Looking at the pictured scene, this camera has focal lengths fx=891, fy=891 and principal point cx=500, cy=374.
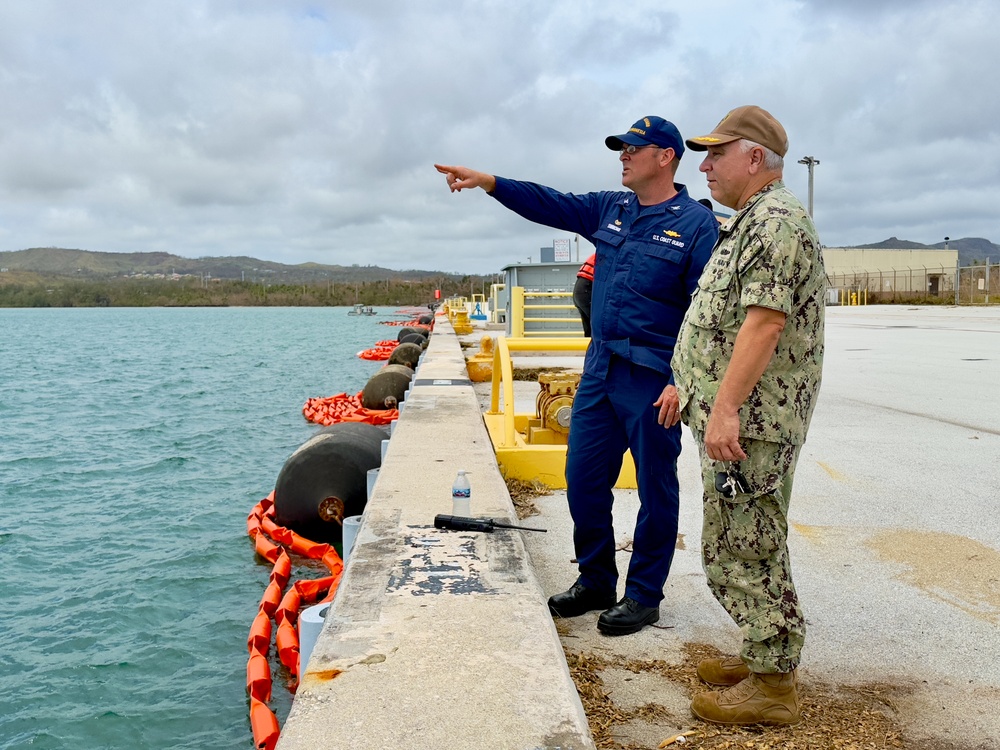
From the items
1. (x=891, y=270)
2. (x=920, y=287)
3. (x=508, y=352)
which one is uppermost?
(x=891, y=270)

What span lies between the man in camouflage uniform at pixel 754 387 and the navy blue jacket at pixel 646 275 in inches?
29.9

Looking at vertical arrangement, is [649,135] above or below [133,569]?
above

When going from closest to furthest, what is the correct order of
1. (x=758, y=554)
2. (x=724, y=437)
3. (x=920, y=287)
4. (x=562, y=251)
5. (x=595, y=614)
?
1. (x=724, y=437)
2. (x=758, y=554)
3. (x=595, y=614)
4. (x=562, y=251)
5. (x=920, y=287)

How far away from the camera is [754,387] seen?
119 inches

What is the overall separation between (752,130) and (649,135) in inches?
40.1

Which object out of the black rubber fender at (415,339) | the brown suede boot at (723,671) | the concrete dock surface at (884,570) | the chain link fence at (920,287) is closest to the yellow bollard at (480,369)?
the concrete dock surface at (884,570)

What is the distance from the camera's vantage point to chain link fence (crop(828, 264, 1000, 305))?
150ft

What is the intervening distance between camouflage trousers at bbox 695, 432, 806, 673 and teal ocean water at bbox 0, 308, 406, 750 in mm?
3707

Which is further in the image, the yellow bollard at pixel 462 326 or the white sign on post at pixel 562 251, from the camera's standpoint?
the yellow bollard at pixel 462 326

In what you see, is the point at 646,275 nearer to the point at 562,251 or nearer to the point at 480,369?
the point at 480,369

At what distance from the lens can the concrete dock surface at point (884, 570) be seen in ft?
11.8

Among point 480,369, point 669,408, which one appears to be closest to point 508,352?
point 669,408

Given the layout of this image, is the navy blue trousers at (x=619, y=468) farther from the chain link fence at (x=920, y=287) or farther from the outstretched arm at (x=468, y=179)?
the chain link fence at (x=920, y=287)

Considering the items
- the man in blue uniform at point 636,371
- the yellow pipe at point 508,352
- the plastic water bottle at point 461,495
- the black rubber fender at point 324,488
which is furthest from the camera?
the black rubber fender at point 324,488
